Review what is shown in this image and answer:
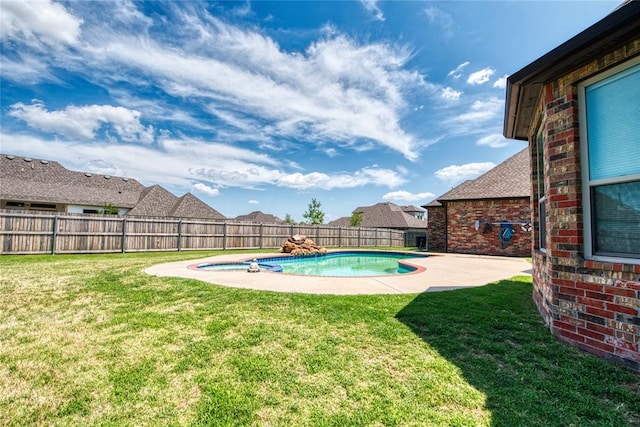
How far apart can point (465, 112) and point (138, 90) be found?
50.5 ft

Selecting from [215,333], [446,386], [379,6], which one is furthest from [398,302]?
[379,6]

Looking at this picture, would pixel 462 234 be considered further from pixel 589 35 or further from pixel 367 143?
pixel 589 35

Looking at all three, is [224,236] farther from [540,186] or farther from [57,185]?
[57,185]

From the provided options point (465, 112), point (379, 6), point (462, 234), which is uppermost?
point (379, 6)

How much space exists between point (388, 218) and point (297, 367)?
121ft

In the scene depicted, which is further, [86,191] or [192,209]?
[192,209]

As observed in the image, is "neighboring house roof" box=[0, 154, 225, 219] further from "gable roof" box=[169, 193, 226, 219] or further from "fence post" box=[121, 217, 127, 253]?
"fence post" box=[121, 217, 127, 253]

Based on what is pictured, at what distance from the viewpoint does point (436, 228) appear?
1962 cm

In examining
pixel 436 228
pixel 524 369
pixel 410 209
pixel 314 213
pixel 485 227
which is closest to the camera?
pixel 524 369

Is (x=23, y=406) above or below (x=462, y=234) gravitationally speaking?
below

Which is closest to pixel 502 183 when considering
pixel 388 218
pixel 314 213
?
pixel 314 213

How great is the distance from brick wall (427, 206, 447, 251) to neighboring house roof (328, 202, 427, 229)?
53.2 ft

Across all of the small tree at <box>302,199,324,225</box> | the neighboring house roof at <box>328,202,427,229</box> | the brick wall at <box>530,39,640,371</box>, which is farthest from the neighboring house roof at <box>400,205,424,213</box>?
the brick wall at <box>530,39,640,371</box>

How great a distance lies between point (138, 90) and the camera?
40.8 feet
